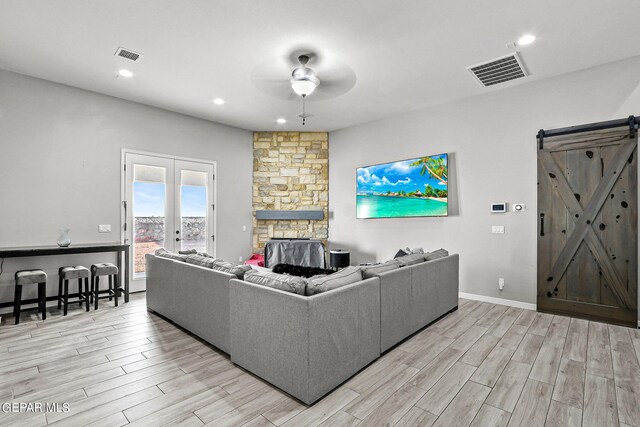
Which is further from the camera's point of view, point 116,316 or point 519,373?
point 116,316

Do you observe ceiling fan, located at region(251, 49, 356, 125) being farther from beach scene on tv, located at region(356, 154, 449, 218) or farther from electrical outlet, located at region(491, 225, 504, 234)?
electrical outlet, located at region(491, 225, 504, 234)

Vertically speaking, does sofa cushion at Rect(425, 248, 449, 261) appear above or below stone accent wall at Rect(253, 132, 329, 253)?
below

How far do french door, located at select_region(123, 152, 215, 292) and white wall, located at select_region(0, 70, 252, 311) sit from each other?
0.67 feet

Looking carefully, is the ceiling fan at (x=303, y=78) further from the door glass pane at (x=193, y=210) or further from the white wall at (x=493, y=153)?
the door glass pane at (x=193, y=210)

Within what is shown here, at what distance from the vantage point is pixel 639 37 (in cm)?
322

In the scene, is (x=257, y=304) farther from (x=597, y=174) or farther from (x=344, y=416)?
(x=597, y=174)

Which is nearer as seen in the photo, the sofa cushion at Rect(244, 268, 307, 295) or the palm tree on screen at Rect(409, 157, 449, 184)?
the sofa cushion at Rect(244, 268, 307, 295)

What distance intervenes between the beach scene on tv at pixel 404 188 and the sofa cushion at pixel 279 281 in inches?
139

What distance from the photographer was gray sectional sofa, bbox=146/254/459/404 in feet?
6.72

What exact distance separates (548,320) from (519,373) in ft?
5.82

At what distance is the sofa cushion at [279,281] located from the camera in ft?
7.11

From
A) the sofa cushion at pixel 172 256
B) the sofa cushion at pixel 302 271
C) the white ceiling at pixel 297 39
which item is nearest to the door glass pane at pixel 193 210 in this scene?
the white ceiling at pixel 297 39

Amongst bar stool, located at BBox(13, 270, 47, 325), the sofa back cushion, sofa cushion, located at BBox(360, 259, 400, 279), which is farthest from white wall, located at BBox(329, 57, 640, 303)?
bar stool, located at BBox(13, 270, 47, 325)

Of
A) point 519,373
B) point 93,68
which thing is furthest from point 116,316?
point 519,373
